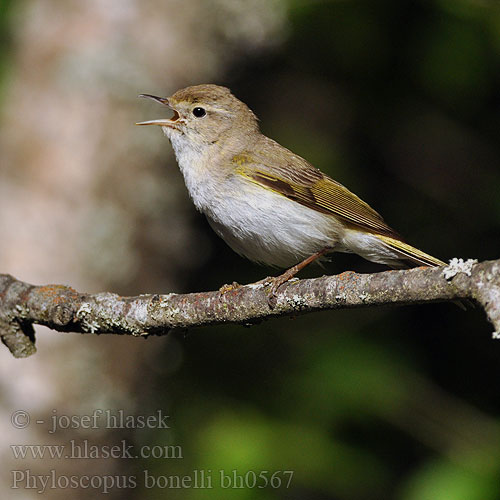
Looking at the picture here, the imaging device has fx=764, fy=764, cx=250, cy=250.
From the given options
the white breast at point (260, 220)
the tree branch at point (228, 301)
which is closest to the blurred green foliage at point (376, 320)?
the white breast at point (260, 220)

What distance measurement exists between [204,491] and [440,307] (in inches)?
102

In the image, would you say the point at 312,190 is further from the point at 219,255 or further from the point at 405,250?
the point at 219,255

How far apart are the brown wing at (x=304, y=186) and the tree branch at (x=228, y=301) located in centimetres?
111

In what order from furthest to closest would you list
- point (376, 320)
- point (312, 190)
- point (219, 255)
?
1. point (219, 255)
2. point (376, 320)
3. point (312, 190)

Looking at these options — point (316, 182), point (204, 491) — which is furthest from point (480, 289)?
point (204, 491)

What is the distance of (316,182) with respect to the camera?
15.4ft

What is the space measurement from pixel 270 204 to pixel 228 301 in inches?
45.0

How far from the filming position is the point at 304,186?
461cm

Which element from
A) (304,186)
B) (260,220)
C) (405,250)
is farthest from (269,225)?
(405,250)

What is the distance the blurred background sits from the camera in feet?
17.8

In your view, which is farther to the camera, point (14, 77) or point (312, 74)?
point (312, 74)

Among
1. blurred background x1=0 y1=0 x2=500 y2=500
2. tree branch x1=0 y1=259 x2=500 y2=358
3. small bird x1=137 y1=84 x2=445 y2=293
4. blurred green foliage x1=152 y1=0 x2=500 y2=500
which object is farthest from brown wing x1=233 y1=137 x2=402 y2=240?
blurred green foliage x1=152 y1=0 x2=500 y2=500

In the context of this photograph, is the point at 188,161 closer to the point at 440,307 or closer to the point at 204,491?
the point at 204,491

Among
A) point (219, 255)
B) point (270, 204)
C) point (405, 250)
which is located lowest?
point (405, 250)
